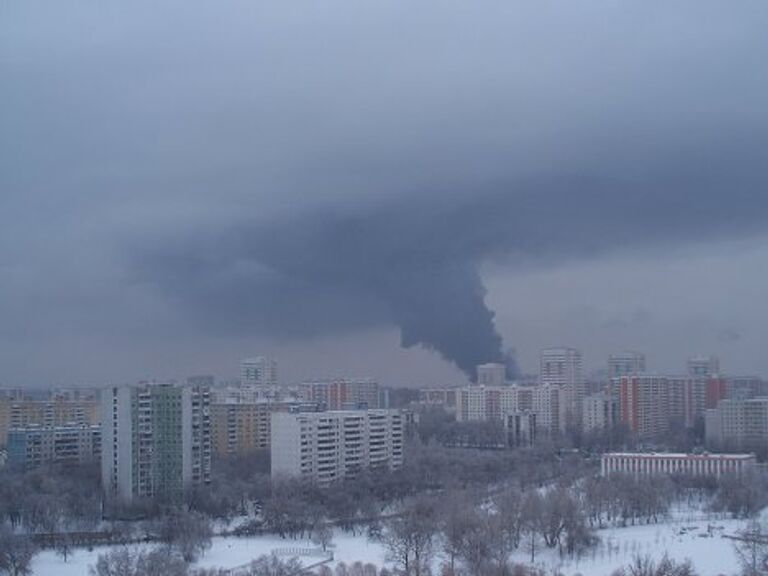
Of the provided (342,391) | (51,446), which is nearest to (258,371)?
(342,391)

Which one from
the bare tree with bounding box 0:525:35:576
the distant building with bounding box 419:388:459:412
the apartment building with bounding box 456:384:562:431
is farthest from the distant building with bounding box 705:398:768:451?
the bare tree with bounding box 0:525:35:576

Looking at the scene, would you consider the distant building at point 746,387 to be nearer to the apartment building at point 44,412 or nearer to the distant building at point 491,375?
the distant building at point 491,375

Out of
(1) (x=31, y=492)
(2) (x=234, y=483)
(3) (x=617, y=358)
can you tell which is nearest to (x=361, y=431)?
(2) (x=234, y=483)

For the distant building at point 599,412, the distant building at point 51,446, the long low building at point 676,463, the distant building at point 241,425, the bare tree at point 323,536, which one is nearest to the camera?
the bare tree at point 323,536

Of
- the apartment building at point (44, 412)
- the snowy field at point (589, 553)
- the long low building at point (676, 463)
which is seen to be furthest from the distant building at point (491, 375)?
the snowy field at point (589, 553)

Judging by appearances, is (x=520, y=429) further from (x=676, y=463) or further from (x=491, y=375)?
(x=491, y=375)

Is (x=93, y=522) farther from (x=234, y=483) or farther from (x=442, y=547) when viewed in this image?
(x=442, y=547)
